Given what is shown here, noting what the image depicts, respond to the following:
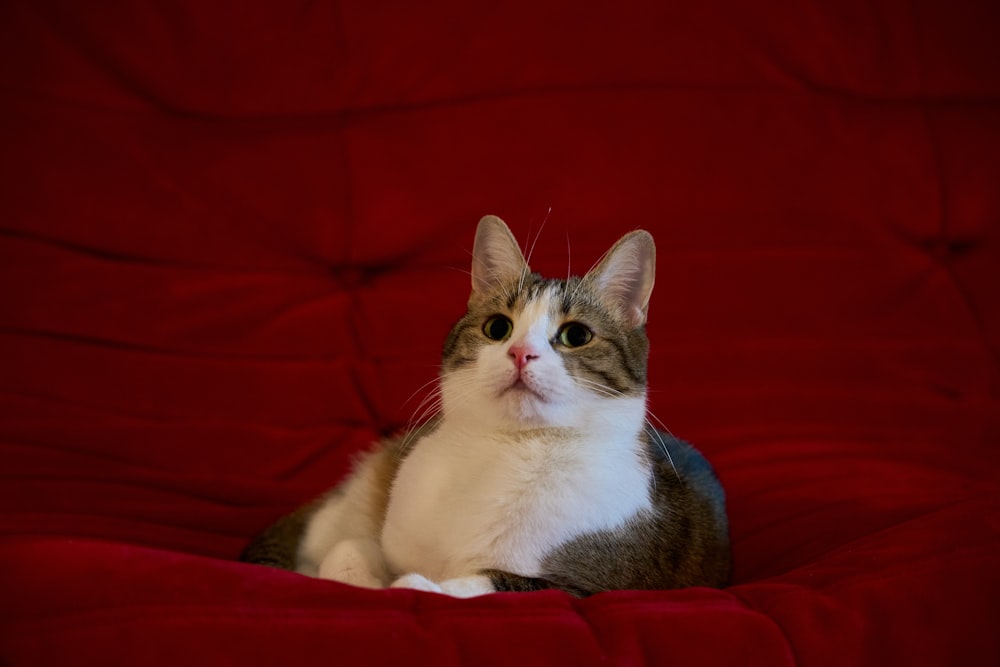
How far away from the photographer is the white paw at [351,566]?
115cm

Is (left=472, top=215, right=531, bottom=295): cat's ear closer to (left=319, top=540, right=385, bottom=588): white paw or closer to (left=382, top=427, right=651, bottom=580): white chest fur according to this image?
(left=382, top=427, right=651, bottom=580): white chest fur

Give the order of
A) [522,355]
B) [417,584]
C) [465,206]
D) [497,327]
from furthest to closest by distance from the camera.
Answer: [465,206]
[497,327]
[522,355]
[417,584]

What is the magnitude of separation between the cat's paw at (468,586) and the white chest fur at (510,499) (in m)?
0.05

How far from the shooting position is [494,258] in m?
1.33

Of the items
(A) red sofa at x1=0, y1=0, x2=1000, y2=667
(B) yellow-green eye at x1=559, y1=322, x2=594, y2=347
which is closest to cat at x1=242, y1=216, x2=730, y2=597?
(B) yellow-green eye at x1=559, y1=322, x2=594, y2=347

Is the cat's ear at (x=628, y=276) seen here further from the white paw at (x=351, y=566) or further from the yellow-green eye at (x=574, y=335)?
the white paw at (x=351, y=566)

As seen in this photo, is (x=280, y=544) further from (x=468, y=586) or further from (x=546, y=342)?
(x=546, y=342)

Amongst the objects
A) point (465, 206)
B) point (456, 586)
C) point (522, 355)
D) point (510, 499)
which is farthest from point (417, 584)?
point (465, 206)

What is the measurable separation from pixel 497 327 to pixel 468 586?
1.24 ft

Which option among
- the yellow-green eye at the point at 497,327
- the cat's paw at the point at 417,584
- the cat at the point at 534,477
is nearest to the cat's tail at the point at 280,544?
the cat at the point at 534,477

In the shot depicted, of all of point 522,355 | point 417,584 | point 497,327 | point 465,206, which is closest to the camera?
point 417,584

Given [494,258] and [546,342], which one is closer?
[546,342]

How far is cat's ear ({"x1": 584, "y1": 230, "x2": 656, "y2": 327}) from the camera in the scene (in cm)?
124

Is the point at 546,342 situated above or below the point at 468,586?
above
